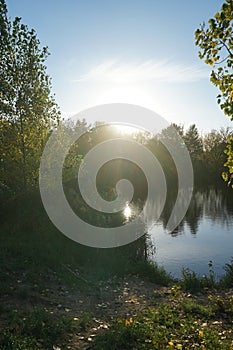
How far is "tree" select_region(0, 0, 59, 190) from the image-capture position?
13516mm

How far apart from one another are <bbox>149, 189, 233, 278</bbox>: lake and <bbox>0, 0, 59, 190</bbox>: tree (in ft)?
25.9

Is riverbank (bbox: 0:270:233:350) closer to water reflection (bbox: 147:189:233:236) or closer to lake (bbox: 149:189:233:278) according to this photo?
lake (bbox: 149:189:233:278)

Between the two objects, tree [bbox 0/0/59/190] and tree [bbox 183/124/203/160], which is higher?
tree [bbox 183/124/203/160]

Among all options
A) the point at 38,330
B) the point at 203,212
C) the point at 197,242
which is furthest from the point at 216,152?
the point at 38,330

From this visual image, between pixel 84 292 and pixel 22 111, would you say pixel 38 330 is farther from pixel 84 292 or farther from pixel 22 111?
pixel 22 111

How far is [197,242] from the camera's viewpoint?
1931 centimetres

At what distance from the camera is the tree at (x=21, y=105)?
13516mm

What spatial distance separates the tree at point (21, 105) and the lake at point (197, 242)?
25.9 feet

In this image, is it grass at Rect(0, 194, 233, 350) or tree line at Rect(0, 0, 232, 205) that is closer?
grass at Rect(0, 194, 233, 350)

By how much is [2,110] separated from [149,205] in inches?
890

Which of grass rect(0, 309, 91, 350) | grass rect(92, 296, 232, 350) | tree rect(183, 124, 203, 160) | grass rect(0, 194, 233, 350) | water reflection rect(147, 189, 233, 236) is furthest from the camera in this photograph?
tree rect(183, 124, 203, 160)

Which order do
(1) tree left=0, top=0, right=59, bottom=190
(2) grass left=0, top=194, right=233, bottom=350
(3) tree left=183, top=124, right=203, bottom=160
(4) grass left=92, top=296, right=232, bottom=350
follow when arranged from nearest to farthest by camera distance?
(4) grass left=92, top=296, right=232, bottom=350 → (2) grass left=0, top=194, right=233, bottom=350 → (1) tree left=0, top=0, right=59, bottom=190 → (3) tree left=183, top=124, right=203, bottom=160

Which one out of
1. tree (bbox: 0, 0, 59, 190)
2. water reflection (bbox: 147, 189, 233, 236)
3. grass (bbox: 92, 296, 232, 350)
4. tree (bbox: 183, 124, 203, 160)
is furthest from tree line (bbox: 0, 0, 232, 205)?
tree (bbox: 183, 124, 203, 160)

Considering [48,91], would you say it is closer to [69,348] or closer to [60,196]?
[60,196]
